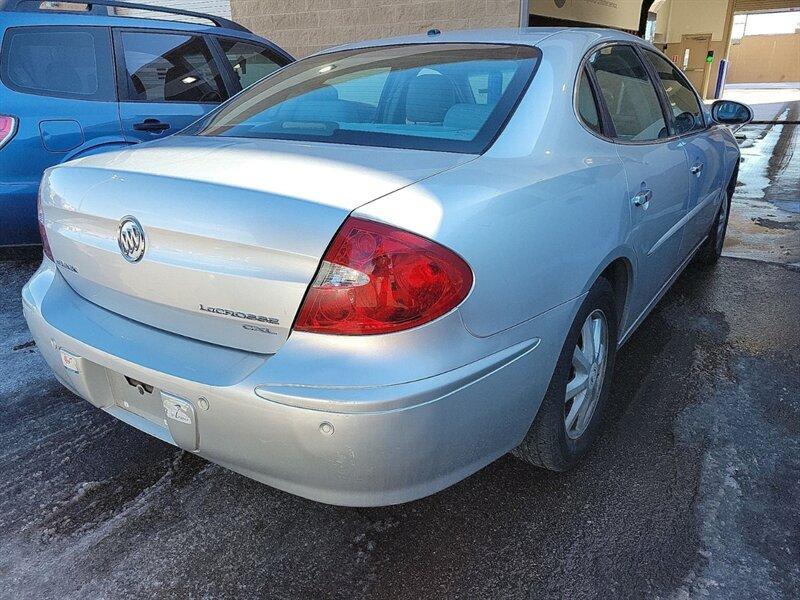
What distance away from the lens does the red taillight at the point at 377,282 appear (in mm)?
1504

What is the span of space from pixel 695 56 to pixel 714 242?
992 inches

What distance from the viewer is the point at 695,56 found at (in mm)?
25938

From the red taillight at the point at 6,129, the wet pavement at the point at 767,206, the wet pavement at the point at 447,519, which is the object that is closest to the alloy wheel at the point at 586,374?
the wet pavement at the point at 447,519

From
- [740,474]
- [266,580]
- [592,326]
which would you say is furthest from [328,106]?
[740,474]

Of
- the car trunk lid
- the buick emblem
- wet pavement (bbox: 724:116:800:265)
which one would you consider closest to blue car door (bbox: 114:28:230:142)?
the car trunk lid

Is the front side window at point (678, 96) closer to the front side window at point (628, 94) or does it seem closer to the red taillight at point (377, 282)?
the front side window at point (628, 94)

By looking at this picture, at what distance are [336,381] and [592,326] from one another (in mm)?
1177

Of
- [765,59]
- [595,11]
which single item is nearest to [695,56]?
[595,11]

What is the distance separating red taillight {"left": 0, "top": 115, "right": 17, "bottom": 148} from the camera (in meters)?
3.83

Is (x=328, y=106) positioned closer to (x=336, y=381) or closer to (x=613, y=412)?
(x=336, y=381)

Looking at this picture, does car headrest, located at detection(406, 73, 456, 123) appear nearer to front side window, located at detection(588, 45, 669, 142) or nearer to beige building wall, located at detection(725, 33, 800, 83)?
front side window, located at detection(588, 45, 669, 142)

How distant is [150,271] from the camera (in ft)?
5.82

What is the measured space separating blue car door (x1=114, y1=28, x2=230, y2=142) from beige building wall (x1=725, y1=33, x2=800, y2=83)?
45.1 meters

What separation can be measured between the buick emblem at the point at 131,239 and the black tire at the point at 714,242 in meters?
3.87
